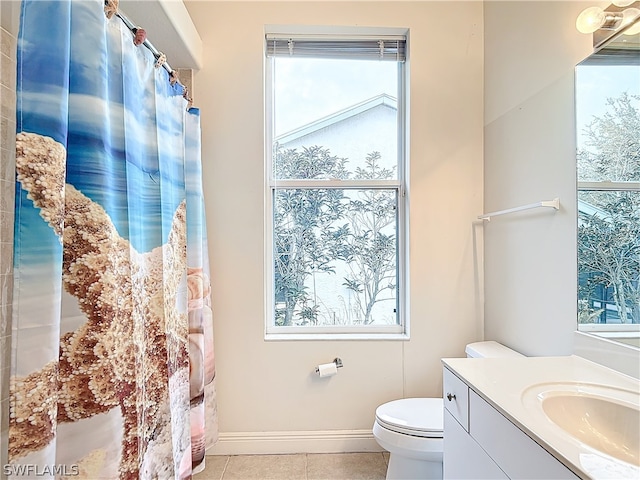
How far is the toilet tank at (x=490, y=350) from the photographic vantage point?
174cm

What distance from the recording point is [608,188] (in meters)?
1.21

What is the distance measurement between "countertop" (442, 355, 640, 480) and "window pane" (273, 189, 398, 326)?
3.10ft

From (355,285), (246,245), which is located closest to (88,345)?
(246,245)

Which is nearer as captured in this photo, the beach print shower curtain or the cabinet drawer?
the beach print shower curtain

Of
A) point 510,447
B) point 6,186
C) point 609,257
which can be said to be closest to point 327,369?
point 510,447

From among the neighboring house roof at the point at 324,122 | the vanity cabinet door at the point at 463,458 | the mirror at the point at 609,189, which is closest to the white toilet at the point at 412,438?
the vanity cabinet door at the point at 463,458

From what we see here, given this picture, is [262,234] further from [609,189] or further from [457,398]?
[609,189]

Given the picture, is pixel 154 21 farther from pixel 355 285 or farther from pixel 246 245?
pixel 355 285

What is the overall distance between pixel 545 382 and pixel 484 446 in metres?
0.26

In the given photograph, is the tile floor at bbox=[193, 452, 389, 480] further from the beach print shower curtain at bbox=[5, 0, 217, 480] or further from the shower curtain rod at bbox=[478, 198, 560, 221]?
the shower curtain rod at bbox=[478, 198, 560, 221]

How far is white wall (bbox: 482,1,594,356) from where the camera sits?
1424mm

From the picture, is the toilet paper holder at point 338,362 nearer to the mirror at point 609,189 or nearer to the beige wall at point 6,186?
the mirror at point 609,189

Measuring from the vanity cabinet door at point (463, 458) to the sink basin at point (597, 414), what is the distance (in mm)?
204

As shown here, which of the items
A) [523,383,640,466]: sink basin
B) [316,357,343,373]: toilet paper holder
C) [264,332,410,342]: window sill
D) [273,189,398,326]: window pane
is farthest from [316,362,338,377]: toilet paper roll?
[523,383,640,466]: sink basin
